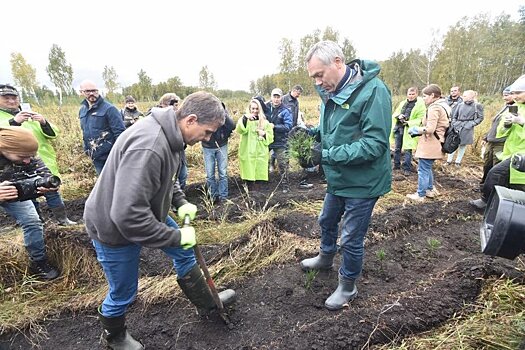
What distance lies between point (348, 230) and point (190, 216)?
1.29 metres

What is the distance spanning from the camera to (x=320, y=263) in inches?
124

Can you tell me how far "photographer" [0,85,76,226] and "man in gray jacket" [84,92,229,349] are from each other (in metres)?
2.71

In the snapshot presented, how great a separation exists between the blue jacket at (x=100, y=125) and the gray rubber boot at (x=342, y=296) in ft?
13.0

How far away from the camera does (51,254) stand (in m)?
3.57

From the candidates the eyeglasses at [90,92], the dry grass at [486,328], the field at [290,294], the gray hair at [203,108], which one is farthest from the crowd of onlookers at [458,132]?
the eyeglasses at [90,92]

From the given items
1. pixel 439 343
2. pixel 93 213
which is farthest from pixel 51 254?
pixel 439 343

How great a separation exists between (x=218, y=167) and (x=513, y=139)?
4.40 metres

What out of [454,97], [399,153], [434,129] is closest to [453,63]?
[454,97]

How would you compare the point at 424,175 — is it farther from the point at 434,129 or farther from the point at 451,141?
the point at 434,129

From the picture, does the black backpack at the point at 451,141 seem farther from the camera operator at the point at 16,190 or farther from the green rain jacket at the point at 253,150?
the camera operator at the point at 16,190

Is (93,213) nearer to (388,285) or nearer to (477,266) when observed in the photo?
(388,285)

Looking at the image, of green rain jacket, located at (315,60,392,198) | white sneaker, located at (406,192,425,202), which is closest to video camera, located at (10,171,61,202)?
green rain jacket, located at (315,60,392,198)

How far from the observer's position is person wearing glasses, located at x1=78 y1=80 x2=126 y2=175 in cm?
470

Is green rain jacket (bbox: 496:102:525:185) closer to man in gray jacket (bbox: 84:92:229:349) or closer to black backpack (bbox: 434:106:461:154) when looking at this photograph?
black backpack (bbox: 434:106:461:154)
